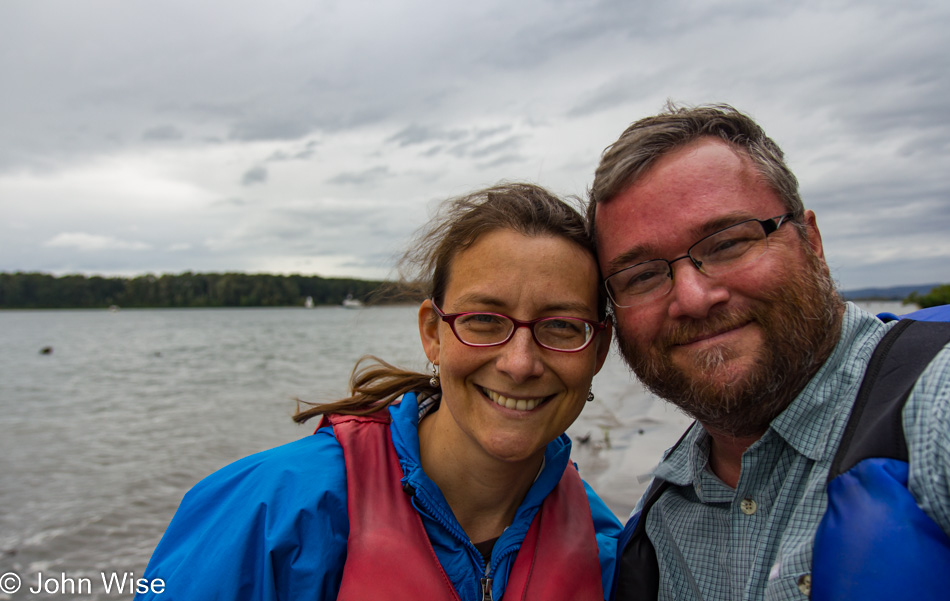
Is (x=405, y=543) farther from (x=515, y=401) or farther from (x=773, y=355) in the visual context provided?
(x=773, y=355)

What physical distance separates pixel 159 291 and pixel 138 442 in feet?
330

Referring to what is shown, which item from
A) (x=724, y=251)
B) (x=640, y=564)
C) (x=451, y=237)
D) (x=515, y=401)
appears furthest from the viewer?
(x=451, y=237)

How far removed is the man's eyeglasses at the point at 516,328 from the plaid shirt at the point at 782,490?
66 centimetres

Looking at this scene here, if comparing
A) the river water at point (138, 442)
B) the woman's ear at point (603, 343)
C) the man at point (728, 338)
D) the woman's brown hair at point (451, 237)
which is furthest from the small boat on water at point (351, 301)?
the man at point (728, 338)

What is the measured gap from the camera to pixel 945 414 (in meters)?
1.40

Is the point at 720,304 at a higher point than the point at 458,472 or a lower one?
higher

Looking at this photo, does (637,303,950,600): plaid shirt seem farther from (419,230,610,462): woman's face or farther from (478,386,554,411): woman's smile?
(478,386,554,411): woman's smile

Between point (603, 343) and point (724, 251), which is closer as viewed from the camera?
point (724, 251)

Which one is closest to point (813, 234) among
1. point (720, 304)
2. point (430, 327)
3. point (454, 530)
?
point (720, 304)

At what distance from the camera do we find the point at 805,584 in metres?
1.61

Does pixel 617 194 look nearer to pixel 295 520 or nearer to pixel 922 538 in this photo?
pixel 922 538

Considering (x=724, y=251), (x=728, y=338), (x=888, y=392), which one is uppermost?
(x=724, y=251)

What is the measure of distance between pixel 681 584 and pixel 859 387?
1067 millimetres

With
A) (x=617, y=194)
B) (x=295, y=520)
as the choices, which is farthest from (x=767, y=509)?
(x=295, y=520)
